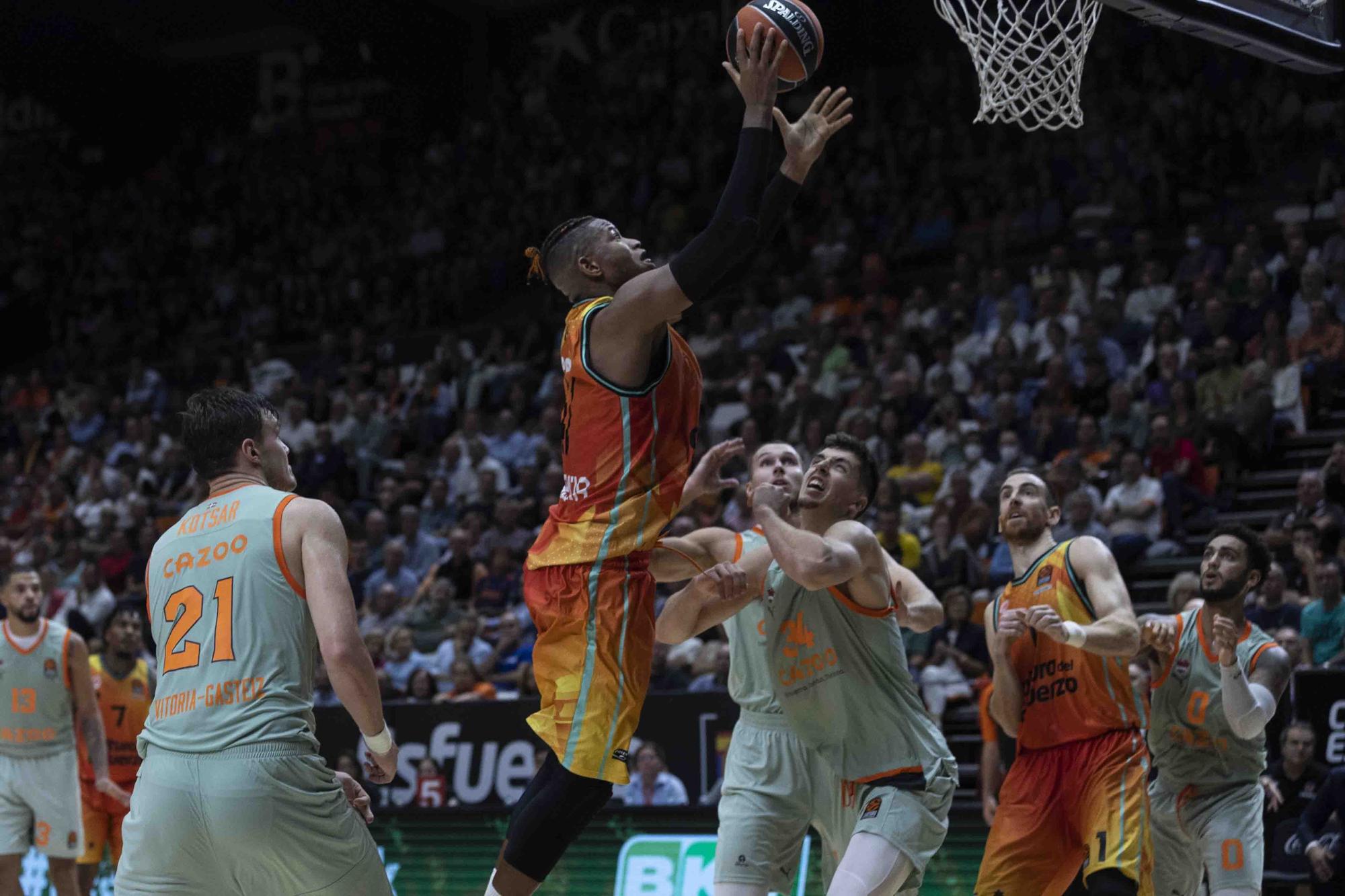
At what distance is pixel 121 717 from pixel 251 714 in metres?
6.89

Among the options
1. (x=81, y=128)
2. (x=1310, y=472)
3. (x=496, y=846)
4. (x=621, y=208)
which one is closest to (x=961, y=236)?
(x=621, y=208)

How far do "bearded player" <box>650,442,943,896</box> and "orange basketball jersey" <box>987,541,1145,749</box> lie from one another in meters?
0.52

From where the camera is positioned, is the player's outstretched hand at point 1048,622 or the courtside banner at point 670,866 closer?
the player's outstretched hand at point 1048,622

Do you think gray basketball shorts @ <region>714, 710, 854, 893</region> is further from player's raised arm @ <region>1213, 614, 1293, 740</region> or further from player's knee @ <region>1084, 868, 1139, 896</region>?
player's raised arm @ <region>1213, 614, 1293, 740</region>

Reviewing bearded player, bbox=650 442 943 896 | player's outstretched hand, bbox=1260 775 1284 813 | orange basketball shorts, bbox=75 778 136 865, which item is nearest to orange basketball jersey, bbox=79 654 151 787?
orange basketball shorts, bbox=75 778 136 865

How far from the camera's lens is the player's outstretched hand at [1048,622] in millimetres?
5895

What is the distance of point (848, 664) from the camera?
5.86 m

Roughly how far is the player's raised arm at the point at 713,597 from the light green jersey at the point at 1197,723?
214 cm

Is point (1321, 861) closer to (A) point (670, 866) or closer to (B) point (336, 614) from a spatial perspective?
(A) point (670, 866)

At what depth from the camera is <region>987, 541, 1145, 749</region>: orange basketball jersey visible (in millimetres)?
6281

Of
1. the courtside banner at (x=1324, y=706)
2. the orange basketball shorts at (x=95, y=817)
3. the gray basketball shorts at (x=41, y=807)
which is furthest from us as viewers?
the orange basketball shorts at (x=95, y=817)

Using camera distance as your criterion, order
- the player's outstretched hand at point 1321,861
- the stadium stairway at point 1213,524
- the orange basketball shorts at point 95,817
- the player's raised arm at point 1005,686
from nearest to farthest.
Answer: the player's raised arm at point 1005,686 < the player's outstretched hand at point 1321,861 < the orange basketball shorts at point 95,817 < the stadium stairway at point 1213,524

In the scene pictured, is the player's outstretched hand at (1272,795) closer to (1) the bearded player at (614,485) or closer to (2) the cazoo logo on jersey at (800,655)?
(2) the cazoo logo on jersey at (800,655)

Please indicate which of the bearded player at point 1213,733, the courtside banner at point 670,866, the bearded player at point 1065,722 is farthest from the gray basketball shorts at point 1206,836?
the courtside banner at point 670,866
